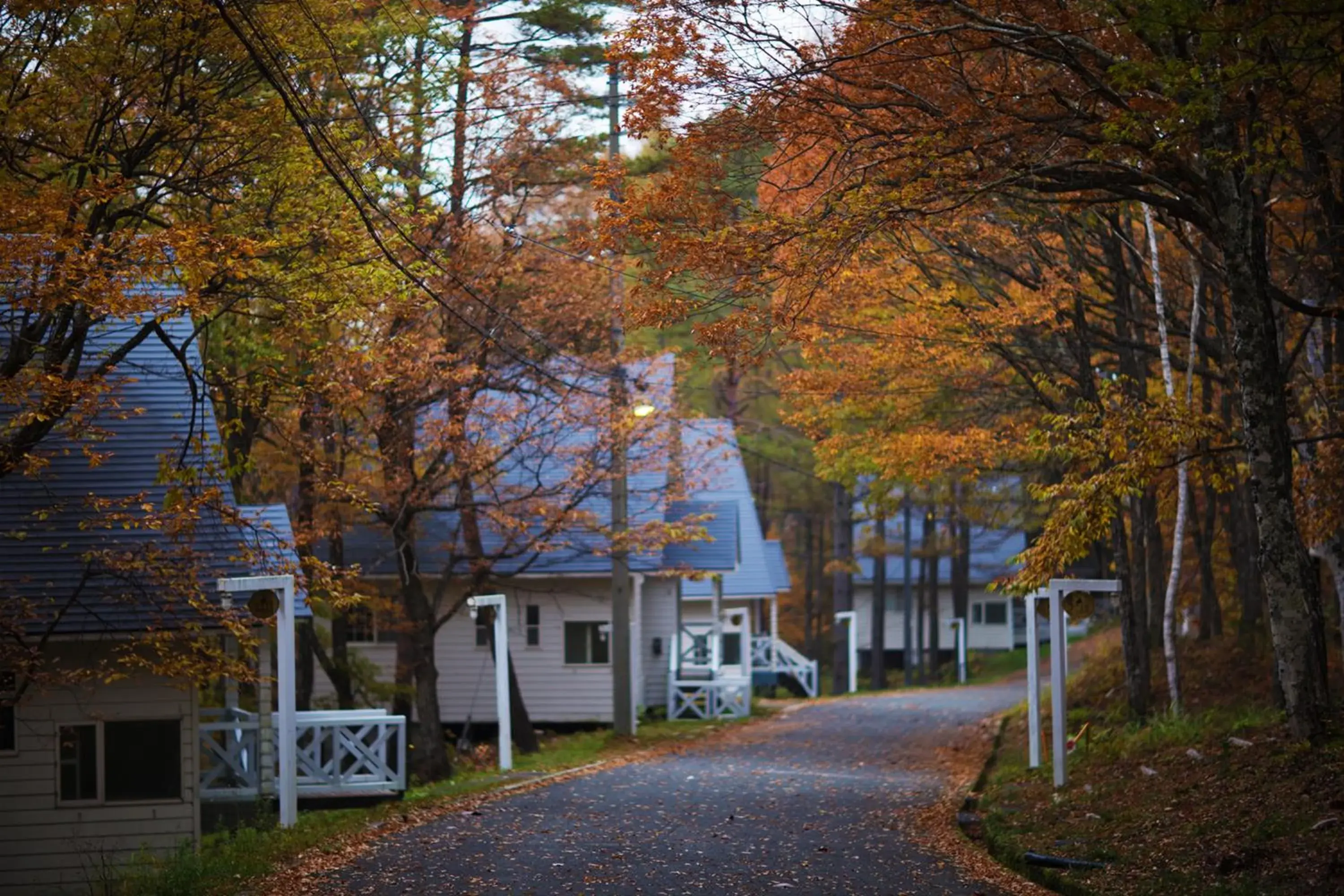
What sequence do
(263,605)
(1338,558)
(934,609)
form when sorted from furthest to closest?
1. (934,609)
2. (1338,558)
3. (263,605)

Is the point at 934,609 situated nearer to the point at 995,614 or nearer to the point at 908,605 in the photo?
the point at 908,605

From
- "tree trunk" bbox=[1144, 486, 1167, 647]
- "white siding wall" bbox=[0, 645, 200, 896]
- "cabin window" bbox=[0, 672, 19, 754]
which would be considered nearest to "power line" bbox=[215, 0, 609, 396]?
"white siding wall" bbox=[0, 645, 200, 896]

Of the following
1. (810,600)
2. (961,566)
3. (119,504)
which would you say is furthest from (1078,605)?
(810,600)

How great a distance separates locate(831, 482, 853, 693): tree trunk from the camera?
4628 cm

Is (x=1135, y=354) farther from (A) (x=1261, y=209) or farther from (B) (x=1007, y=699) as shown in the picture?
(B) (x=1007, y=699)

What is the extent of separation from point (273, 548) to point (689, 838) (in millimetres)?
6294

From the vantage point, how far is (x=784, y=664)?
4675 centimetres

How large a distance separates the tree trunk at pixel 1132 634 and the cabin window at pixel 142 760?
36.2 ft

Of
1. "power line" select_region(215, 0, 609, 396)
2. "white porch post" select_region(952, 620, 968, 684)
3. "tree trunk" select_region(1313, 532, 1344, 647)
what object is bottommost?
"white porch post" select_region(952, 620, 968, 684)

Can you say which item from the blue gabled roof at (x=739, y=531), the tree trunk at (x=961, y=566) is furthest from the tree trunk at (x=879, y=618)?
the blue gabled roof at (x=739, y=531)

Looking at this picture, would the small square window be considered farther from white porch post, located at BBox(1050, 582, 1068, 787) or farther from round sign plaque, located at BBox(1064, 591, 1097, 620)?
round sign plaque, located at BBox(1064, 591, 1097, 620)

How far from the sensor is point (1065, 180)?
1337 centimetres

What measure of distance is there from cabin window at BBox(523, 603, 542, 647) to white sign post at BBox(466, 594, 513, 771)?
982 centimetres

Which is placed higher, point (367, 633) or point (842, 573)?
point (842, 573)
